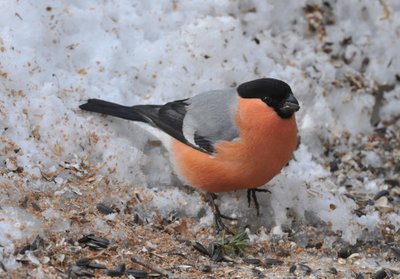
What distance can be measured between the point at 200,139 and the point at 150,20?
1273 mm

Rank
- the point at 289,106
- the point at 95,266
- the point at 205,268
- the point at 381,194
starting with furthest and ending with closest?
the point at 381,194, the point at 289,106, the point at 205,268, the point at 95,266

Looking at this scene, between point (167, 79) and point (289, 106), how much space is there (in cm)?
117

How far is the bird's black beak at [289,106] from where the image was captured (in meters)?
4.24

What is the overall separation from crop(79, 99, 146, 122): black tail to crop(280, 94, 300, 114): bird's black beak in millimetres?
977

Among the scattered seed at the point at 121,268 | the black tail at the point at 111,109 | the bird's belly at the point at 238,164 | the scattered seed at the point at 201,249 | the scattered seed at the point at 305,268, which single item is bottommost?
the scattered seed at the point at 305,268

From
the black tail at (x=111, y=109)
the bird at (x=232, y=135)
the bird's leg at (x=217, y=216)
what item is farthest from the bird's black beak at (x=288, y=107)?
the black tail at (x=111, y=109)

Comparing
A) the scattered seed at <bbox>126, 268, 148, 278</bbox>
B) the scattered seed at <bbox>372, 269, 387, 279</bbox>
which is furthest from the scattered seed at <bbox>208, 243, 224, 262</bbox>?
the scattered seed at <bbox>372, 269, 387, 279</bbox>

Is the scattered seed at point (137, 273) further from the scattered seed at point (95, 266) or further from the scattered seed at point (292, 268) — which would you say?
the scattered seed at point (292, 268)

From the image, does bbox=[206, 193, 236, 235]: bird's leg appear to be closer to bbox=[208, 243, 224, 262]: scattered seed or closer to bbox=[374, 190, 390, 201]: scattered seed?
bbox=[208, 243, 224, 262]: scattered seed

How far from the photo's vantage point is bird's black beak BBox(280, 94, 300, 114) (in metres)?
4.24

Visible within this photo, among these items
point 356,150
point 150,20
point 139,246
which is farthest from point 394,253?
point 150,20

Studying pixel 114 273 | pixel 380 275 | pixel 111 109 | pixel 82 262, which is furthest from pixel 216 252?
pixel 111 109

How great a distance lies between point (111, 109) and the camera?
4.73 meters

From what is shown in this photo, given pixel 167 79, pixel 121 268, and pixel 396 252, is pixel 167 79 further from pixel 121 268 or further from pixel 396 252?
pixel 396 252
